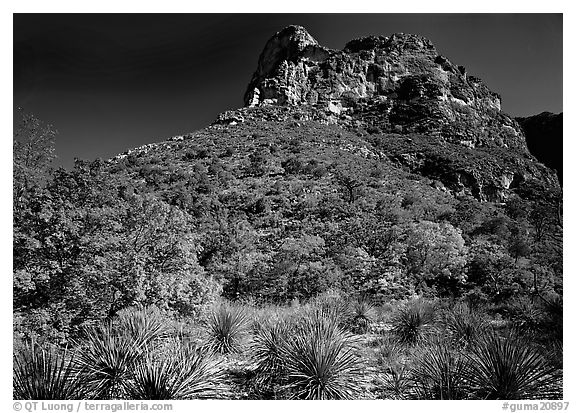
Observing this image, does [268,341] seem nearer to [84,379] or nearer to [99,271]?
[84,379]

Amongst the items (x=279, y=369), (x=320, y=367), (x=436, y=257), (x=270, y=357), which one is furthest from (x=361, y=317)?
(x=436, y=257)

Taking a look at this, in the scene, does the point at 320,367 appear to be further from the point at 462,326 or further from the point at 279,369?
the point at 462,326

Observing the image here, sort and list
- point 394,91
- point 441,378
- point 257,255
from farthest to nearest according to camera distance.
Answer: point 394,91 < point 257,255 < point 441,378

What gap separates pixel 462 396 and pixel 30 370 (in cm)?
616

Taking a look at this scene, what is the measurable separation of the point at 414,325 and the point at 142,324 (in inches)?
268

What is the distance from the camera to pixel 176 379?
4.66 m

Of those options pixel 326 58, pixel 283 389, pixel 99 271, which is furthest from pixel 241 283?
pixel 326 58

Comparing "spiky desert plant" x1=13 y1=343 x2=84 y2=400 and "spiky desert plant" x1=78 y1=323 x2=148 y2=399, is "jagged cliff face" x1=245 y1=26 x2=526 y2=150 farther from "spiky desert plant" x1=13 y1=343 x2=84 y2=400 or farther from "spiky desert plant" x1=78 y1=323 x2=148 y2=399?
"spiky desert plant" x1=13 y1=343 x2=84 y2=400

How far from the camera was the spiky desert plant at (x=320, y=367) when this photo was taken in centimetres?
498

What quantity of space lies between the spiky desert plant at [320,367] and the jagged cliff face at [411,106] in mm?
47028

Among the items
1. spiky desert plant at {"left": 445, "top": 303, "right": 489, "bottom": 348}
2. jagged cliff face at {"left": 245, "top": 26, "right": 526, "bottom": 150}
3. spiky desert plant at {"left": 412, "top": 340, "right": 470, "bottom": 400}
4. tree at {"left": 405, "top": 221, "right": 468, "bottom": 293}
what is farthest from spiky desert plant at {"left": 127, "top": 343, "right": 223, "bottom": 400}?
jagged cliff face at {"left": 245, "top": 26, "right": 526, "bottom": 150}

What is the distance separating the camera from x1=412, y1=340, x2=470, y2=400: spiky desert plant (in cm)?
464

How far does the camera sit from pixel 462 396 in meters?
4.68

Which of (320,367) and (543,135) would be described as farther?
(543,135)
